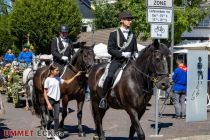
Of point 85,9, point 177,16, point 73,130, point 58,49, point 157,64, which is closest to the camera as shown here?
point 157,64

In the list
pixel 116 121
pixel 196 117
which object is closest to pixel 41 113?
pixel 116 121

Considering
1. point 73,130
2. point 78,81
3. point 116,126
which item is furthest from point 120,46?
point 116,126

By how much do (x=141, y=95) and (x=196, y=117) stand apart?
673cm

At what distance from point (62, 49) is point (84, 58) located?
2.92 feet

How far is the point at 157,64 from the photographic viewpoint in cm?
1017

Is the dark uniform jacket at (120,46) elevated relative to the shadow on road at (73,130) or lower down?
elevated

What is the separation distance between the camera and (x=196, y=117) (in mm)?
16844

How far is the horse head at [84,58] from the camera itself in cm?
→ 1353

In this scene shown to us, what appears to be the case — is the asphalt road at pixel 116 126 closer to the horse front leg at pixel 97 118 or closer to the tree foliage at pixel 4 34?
the horse front leg at pixel 97 118

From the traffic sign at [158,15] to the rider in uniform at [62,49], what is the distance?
8.07 feet

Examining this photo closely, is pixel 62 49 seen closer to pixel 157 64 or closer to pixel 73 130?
pixel 73 130

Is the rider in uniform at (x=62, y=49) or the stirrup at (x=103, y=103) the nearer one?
the stirrup at (x=103, y=103)

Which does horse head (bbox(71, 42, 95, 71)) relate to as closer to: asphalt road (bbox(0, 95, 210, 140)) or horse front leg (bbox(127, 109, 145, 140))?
asphalt road (bbox(0, 95, 210, 140))

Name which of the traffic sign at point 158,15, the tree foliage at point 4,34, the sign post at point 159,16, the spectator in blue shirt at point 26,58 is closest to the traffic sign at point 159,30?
the sign post at point 159,16
